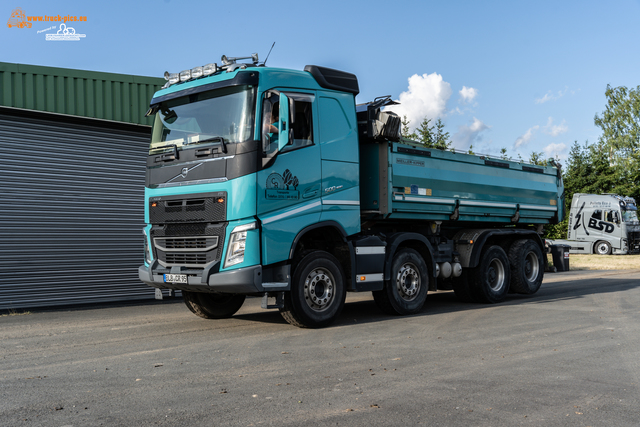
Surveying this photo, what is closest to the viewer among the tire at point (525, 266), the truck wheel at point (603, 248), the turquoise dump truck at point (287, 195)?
the turquoise dump truck at point (287, 195)

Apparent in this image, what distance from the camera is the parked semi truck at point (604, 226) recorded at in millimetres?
34156

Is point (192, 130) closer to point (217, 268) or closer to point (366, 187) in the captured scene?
point (217, 268)

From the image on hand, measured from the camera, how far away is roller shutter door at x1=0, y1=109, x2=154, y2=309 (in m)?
11.8

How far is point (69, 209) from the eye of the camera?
41.2 ft

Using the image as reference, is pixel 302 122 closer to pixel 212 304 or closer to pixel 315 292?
pixel 315 292

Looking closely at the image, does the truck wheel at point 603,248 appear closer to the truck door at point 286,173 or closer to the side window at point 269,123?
the truck door at point 286,173

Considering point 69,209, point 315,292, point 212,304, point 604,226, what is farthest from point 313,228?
point 604,226

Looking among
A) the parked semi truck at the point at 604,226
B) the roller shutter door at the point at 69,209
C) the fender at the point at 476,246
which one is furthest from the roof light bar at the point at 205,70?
the parked semi truck at the point at 604,226

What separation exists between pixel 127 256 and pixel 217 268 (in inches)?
245

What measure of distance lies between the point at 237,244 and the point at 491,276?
6.64 meters

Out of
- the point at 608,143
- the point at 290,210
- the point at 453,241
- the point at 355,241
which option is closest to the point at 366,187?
the point at 355,241

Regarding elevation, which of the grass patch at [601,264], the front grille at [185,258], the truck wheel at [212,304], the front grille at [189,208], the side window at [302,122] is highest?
the side window at [302,122]

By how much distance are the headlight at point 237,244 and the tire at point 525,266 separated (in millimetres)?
7440

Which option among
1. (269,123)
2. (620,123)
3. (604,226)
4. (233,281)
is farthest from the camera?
(620,123)
